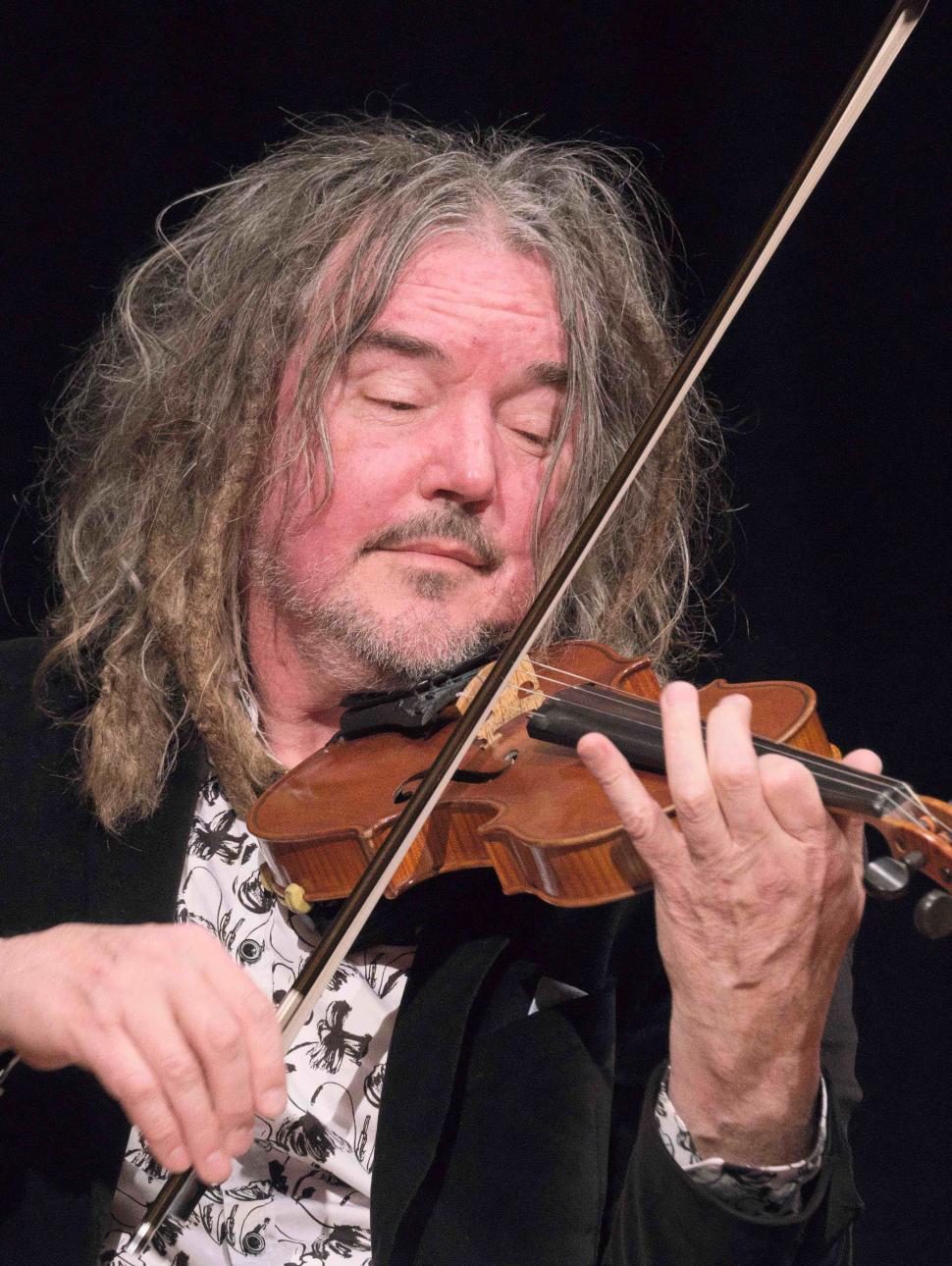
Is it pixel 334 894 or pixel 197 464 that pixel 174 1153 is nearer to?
pixel 334 894

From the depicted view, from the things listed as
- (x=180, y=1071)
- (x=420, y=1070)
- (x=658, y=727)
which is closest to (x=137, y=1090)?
(x=180, y=1071)

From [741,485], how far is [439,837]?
35.6 inches

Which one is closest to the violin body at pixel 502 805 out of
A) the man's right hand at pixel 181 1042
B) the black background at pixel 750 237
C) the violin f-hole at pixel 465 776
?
the violin f-hole at pixel 465 776

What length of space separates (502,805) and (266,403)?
2.06 ft

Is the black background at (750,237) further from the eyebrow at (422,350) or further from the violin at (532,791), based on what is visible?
the violin at (532,791)

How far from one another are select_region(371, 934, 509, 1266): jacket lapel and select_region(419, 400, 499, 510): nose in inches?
17.1

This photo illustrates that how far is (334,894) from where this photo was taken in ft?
3.72

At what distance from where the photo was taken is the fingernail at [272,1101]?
0.83 m

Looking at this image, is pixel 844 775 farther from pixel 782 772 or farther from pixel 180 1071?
pixel 180 1071

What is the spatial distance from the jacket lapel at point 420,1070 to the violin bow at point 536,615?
16 cm

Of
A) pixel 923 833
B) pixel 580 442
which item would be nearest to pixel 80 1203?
pixel 923 833

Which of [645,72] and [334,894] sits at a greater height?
[645,72]

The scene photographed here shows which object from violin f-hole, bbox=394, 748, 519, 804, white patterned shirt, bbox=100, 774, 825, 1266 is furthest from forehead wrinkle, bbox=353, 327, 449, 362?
white patterned shirt, bbox=100, 774, 825, 1266

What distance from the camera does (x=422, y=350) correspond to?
1.38 meters
